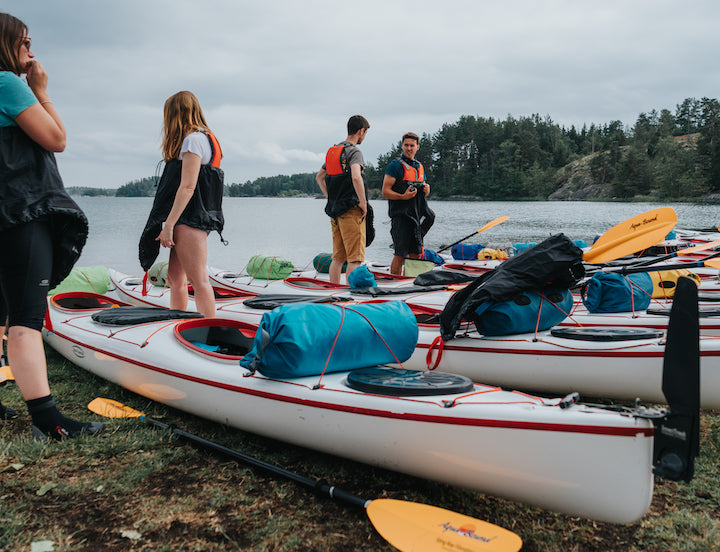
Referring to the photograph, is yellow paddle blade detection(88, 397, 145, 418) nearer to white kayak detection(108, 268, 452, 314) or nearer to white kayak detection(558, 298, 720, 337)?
white kayak detection(108, 268, 452, 314)

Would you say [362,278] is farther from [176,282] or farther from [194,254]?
[194,254]

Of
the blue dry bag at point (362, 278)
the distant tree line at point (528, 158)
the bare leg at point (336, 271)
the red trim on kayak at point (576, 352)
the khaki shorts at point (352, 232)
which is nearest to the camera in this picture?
the red trim on kayak at point (576, 352)

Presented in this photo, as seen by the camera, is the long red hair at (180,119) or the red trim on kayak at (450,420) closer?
the red trim on kayak at (450,420)

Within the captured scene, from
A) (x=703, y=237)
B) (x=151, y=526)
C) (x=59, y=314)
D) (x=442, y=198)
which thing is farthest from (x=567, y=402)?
(x=442, y=198)

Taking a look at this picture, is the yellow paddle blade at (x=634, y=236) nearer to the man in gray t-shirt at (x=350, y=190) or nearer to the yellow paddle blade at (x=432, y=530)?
the yellow paddle blade at (x=432, y=530)

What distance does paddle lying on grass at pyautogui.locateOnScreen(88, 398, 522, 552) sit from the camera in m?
1.78

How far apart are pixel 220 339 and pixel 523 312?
6.92 feet

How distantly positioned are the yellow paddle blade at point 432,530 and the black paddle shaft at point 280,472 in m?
0.10

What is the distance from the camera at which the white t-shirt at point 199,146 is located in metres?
3.49

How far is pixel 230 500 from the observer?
2199mm

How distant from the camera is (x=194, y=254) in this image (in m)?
3.66


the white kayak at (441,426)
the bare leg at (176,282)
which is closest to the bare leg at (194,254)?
the bare leg at (176,282)

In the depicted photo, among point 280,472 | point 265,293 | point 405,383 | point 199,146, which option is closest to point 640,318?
point 405,383

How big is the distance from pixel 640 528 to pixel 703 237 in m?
10.4
